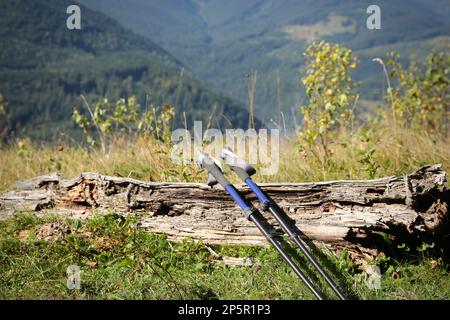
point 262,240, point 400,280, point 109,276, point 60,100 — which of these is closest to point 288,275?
point 262,240

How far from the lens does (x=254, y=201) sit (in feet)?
14.7

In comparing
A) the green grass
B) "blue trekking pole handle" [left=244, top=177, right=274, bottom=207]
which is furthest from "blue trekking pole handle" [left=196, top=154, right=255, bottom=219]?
the green grass

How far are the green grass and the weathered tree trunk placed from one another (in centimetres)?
18

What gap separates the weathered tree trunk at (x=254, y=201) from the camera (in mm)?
4070

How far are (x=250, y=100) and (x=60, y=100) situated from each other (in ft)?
688

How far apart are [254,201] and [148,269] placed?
4.19 ft

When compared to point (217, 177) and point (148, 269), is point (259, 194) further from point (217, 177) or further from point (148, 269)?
point (148, 269)

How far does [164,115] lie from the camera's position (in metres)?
6.69

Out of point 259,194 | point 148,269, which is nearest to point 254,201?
point 259,194

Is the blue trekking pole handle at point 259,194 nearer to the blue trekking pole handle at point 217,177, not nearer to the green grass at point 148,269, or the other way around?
the blue trekking pole handle at point 217,177

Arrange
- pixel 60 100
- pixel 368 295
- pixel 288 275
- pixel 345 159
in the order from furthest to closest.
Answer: pixel 60 100 → pixel 345 159 → pixel 288 275 → pixel 368 295

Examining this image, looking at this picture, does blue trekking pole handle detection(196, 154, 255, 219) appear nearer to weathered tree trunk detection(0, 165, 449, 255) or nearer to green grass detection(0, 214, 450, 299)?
weathered tree trunk detection(0, 165, 449, 255)
